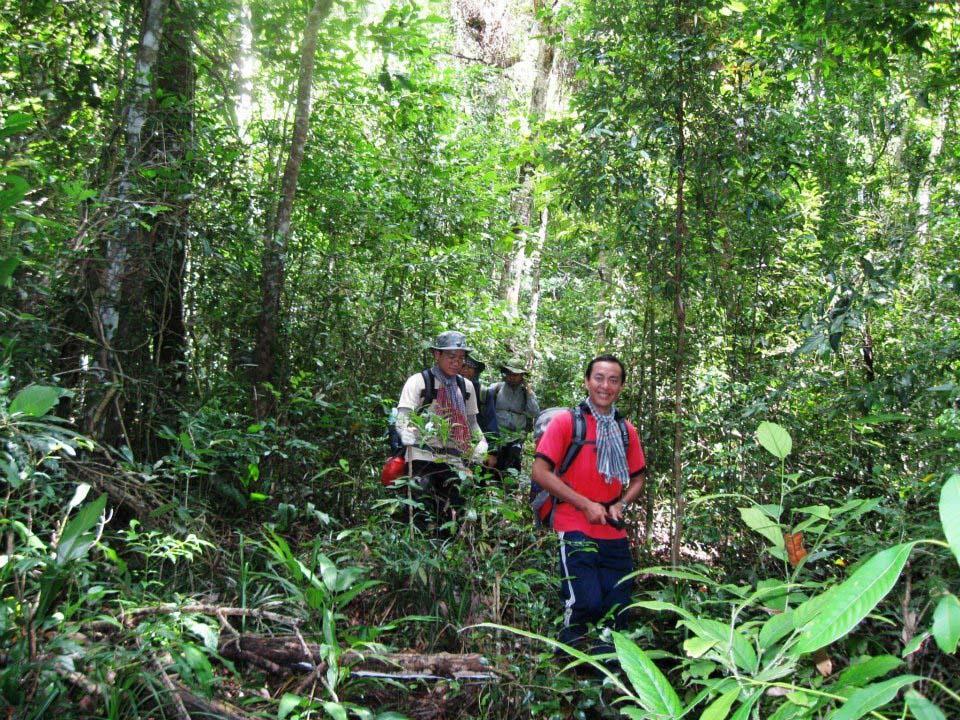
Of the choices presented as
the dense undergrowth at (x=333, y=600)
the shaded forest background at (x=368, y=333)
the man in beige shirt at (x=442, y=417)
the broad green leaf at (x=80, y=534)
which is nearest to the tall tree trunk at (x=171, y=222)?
the shaded forest background at (x=368, y=333)

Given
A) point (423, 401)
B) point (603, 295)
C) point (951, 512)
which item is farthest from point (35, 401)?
point (603, 295)

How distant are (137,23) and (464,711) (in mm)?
5293

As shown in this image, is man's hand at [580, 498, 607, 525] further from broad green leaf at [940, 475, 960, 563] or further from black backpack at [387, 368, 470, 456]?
broad green leaf at [940, 475, 960, 563]

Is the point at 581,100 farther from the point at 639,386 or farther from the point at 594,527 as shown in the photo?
the point at 594,527

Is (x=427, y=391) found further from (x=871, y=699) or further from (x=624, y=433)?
(x=871, y=699)

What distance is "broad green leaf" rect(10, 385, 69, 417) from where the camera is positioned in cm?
302

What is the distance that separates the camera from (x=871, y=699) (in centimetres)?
74

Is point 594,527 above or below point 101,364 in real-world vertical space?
below

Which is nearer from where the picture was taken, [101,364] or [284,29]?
[101,364]

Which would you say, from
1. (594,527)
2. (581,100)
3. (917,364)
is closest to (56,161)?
(581,100)

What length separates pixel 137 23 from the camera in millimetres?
5652

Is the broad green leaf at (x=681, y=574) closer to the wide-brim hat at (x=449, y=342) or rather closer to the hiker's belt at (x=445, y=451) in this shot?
the hiker's belt at (x=445, y=451)

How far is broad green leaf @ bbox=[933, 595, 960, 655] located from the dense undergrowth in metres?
0.17

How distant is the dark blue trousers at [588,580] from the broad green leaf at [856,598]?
11.9ft
